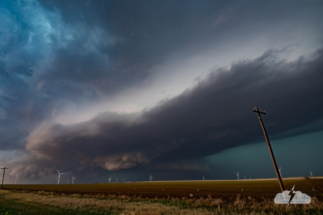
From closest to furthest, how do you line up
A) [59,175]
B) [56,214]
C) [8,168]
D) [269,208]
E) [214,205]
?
[269,208]
[56,214]
[214,205]
[8,168]
[59,175]

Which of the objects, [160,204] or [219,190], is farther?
[219,190]

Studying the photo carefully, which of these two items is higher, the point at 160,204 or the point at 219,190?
the point at 160,204

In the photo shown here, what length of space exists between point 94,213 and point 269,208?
23.1m

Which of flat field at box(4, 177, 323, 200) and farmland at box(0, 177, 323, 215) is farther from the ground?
farmland at box(0, 177, 323, 215)

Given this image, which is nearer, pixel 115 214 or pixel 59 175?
pixel 115 214

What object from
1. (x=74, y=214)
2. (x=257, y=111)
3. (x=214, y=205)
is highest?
(x=257, y=111)

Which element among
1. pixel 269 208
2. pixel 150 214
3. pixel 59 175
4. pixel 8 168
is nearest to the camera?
pixel 150 214

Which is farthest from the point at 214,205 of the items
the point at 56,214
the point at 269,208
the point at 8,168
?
the point at 8,168

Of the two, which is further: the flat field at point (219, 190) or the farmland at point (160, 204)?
the flat field at point (219, 190)

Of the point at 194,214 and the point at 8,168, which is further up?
the point at 8,168

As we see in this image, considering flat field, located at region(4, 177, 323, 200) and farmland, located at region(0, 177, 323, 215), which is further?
flat field, located at region(4, 177, 323, 200)

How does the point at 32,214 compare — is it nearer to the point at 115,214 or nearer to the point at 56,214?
the point at 56,214

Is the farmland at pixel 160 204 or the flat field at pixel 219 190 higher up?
the farmland at pixel 160 204

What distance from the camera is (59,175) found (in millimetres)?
152250
